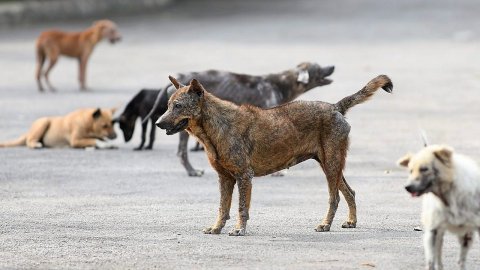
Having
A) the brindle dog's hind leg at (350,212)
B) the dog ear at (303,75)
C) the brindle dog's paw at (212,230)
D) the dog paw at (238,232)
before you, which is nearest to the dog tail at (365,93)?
the brindle dog's hind leg at (350,212)

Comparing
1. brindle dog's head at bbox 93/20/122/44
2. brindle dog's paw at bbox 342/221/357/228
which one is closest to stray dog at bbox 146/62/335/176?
brindle dog's paw at bbox 342/221/357/228

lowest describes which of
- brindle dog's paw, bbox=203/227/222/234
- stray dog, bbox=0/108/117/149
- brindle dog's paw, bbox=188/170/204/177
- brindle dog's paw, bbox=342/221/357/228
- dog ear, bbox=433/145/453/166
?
stray dog, bbox=0/108/117/149

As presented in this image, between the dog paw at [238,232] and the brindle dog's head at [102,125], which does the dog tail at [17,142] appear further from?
the dog paw at [238,232]

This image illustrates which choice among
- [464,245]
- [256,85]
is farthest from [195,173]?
[464,245]

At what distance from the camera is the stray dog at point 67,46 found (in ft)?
85.6

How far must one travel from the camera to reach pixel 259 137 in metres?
11.5

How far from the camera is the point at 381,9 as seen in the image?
4597 cm

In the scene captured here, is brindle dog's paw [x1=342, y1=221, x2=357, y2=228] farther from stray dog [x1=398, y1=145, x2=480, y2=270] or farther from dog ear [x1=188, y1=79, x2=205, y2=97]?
stray dog [x1=398, y1=145, x2=480, y2=270]

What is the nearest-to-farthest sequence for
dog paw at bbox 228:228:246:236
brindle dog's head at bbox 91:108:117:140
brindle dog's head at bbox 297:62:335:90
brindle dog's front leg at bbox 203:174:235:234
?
dog paw at bbox 228:228:246:236, brindle dog's front leg at bbox 203:174:235:234, brindle dog's head at bbox 297:62:335:90, brindle dog's head at bbox 91:108:117:140

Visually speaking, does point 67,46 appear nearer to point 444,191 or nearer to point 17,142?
point 17,142

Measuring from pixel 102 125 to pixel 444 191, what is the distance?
9.83 meters

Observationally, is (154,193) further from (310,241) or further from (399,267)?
(399,267)

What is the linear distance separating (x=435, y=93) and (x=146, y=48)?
37.1 feet

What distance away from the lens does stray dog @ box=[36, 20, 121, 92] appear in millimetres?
26094
